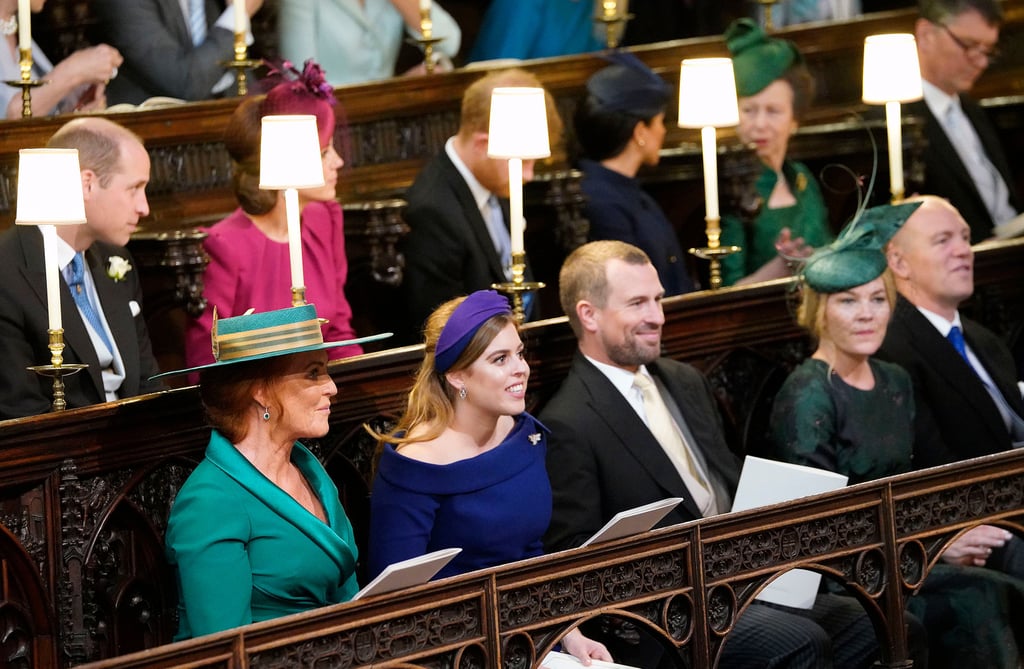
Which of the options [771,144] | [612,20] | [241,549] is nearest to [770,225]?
[771,144]

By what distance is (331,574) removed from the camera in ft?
12.2

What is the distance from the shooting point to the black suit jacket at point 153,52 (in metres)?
5.84

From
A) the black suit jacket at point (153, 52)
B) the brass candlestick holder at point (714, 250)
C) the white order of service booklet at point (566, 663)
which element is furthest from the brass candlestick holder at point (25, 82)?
the white order of service booklet at point (566, 663)

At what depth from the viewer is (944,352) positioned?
5062 millimetres

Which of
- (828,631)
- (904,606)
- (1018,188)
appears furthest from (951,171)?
(904,606)

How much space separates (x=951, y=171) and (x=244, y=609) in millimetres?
4170

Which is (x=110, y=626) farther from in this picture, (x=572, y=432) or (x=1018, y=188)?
(x=1018, y=188)

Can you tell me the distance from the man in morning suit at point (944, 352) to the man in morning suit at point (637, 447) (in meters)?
0.72

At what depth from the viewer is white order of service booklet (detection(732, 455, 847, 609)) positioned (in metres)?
3.97

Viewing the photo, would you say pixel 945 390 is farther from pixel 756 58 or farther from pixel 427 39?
pixel 427 39

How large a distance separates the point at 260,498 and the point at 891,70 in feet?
9.48

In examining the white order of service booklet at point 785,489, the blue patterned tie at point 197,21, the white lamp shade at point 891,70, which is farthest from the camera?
the blue patterned tie at point 197,21

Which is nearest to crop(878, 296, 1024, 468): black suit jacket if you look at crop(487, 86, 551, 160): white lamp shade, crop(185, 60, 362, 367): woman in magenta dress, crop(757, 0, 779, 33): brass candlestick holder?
crop(487, 86, 551, 160): white lamp shade

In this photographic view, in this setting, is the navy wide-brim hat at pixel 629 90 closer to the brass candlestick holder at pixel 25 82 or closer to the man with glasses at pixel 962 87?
the man with glasses at pixel 962 87
